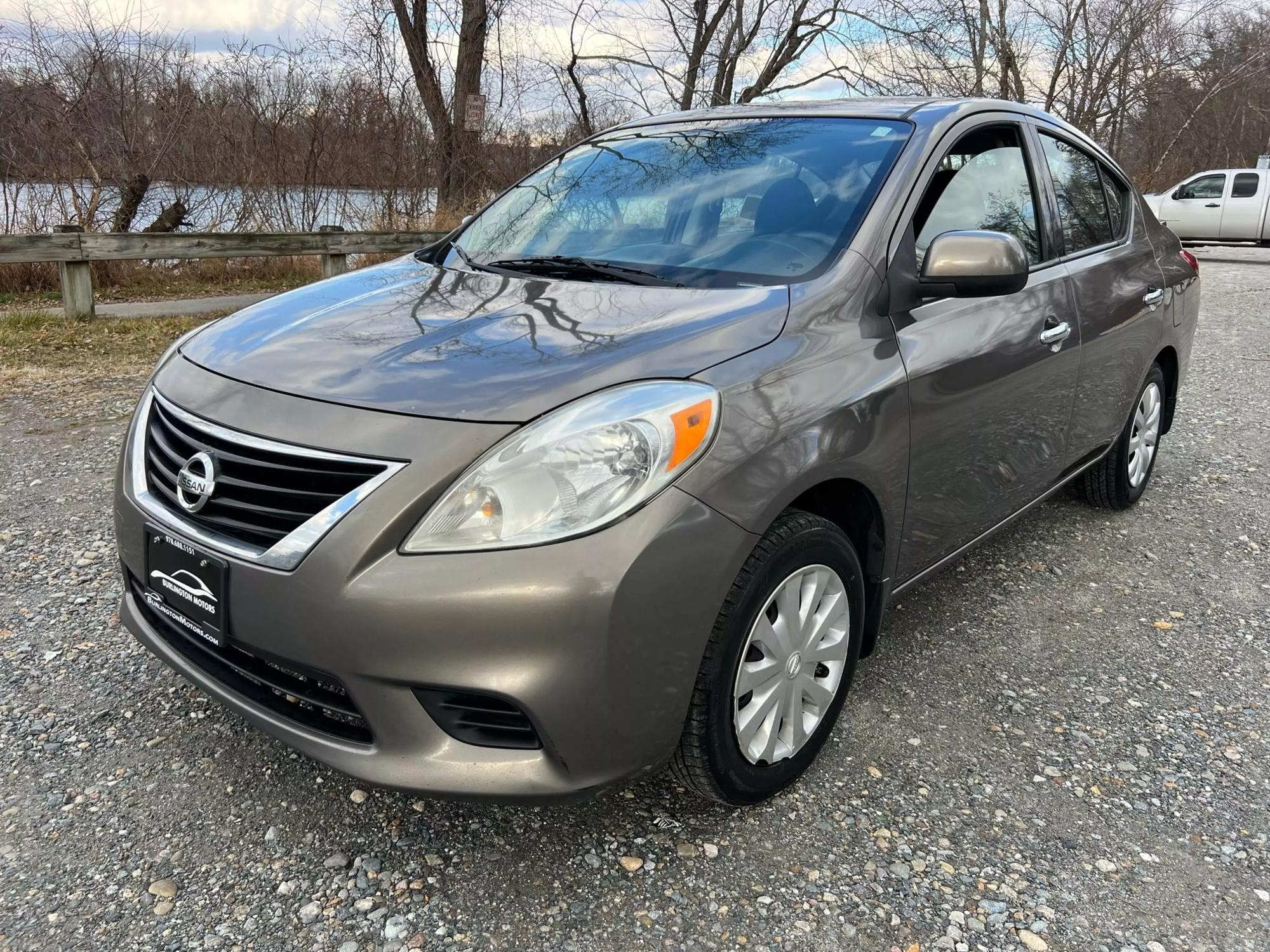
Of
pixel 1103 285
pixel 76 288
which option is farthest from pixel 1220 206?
pixel 76 288

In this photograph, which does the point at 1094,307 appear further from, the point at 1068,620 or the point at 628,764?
the point at 628,764

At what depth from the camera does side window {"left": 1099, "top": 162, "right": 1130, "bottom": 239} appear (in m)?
3.98

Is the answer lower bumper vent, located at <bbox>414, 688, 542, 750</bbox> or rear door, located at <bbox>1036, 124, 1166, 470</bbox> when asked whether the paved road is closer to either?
rear door, located at <bbox>1036, 124, 1166, 470</bbox>

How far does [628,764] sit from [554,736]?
0.20 m

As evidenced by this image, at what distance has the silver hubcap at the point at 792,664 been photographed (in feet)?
7.02

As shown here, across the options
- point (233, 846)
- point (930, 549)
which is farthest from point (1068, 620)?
point (233, 846)

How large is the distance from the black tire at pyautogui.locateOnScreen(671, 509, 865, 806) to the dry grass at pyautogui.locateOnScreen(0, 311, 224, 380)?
596 centimetres

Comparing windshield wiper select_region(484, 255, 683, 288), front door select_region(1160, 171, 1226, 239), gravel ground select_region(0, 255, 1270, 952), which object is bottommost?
gravel ground select_region(0, 255, 1270, 952)

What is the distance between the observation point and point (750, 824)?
7.48 ft

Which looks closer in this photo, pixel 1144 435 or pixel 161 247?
pixel 1144 435

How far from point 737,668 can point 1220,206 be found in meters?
21.7

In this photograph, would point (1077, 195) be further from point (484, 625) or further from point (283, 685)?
point (283, 685)

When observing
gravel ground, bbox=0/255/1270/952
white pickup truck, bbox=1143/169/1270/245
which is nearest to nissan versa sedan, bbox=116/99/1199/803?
gravel ground, bbox=0/255/1270/952

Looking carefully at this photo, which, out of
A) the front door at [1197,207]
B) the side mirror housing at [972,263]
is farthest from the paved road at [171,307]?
the front door at [1197,207]
